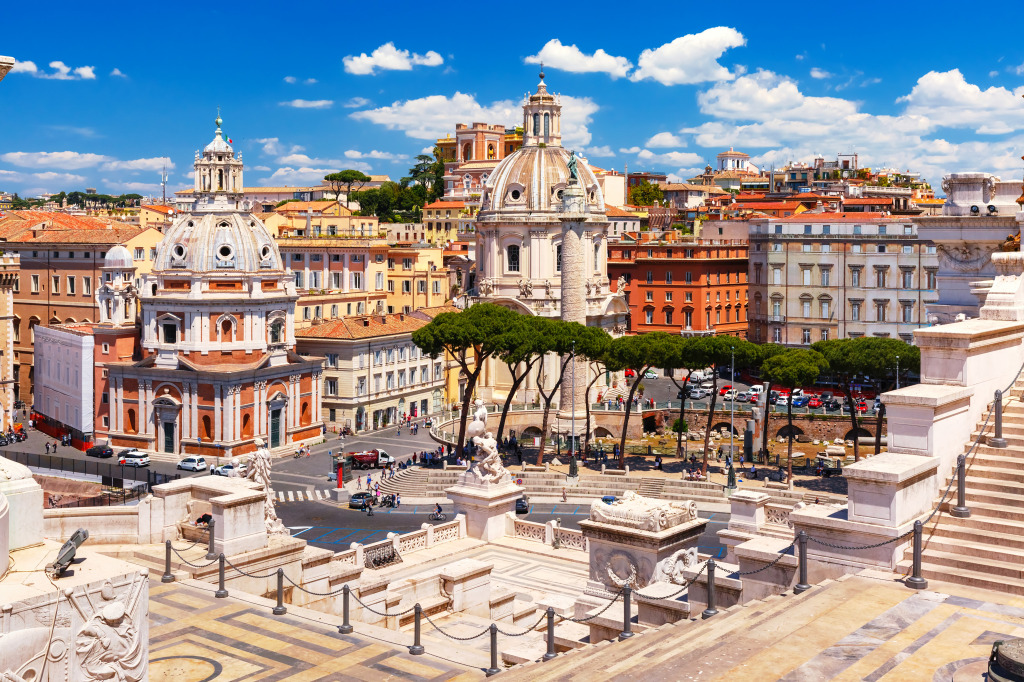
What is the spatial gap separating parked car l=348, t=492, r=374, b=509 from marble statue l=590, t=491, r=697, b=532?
2904 cm

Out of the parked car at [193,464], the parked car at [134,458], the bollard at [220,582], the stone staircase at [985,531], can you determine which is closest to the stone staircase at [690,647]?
the stone staircase at [985,531]

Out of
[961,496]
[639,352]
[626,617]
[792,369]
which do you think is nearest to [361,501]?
[639,352]

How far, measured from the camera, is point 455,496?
2694cm

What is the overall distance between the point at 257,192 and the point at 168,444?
365ft

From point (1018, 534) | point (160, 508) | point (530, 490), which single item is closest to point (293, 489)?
point (530, 490)

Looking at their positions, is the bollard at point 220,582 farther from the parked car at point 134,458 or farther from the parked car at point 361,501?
the parked car at point 134,458

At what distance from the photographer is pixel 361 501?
49125 mm

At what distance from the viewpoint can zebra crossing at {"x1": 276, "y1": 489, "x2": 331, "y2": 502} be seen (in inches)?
2013

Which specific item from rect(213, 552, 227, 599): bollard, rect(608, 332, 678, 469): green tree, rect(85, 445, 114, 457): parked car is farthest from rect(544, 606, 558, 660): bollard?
rect(85, 445, 114, 457): parked car

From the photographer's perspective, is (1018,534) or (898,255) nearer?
(1018,534)

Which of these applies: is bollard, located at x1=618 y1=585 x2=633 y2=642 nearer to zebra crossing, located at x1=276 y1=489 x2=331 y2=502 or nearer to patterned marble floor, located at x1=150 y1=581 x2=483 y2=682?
patterned marble floor, located at x1=150 y1=581 x2=483 y2=682

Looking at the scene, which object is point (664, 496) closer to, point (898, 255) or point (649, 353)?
point (649, 353)

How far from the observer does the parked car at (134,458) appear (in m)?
59.6

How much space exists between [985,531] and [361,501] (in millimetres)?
35097
